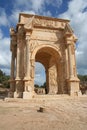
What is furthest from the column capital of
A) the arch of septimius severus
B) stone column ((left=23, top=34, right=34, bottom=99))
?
stone column ((left=23, top=34, right=34, bottom=99))

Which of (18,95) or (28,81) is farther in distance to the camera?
(18,95)

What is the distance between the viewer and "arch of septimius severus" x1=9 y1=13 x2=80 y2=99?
1366 centimetres

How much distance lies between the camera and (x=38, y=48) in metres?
14.7

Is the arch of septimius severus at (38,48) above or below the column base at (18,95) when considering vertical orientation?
above

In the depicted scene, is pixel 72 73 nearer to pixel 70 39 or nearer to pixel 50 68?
pixel 70 39

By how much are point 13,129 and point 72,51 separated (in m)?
11.6

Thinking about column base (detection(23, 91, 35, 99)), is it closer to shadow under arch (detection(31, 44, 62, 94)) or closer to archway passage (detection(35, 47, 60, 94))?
shadow under arch (detection(31, 44, 62, 94))

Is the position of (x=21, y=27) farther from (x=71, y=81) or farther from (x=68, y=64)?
(x=71, y=81)

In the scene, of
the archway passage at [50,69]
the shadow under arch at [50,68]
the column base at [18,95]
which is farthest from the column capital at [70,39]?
the column base at [18,95]

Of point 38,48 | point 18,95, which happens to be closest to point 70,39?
point 38,48

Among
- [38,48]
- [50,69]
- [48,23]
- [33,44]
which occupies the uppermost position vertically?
[48,23]

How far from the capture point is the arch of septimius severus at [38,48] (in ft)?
44.8

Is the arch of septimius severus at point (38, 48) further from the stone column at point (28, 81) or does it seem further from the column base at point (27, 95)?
the column base at point (27, 95)

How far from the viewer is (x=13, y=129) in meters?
4.89
